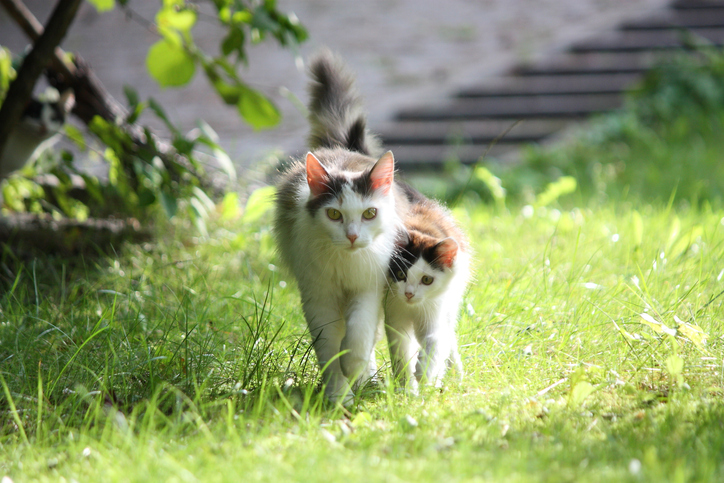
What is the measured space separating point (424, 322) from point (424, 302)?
80 millimetres

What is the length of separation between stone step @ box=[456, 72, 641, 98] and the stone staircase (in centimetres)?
1

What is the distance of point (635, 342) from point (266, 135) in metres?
4.70

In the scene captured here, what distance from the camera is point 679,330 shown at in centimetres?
198

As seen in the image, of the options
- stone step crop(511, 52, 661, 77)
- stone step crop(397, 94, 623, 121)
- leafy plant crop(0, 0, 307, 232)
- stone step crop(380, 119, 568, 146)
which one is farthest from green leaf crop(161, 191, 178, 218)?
stone step crop(511, 52, 661, 77)

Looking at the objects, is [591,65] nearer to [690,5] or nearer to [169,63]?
[690,5]

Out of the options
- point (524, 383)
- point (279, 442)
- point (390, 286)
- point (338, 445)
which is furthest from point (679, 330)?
point (279, 442)

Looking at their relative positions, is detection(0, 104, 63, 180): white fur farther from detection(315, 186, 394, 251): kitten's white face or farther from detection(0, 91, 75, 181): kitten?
detection(315, 186, 394, 251): kitten's white face

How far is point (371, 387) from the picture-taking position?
204 cm

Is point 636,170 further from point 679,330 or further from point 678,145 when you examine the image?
point 679,330

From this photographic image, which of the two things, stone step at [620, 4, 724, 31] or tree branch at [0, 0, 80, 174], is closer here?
tree branch at [0, 0, 80, 174]

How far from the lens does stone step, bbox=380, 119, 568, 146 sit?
20.8 feet

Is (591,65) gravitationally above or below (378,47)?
above

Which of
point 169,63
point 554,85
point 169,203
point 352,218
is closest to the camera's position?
point 352,218

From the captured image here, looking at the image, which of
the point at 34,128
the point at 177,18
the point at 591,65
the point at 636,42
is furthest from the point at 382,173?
the point at 636,42
